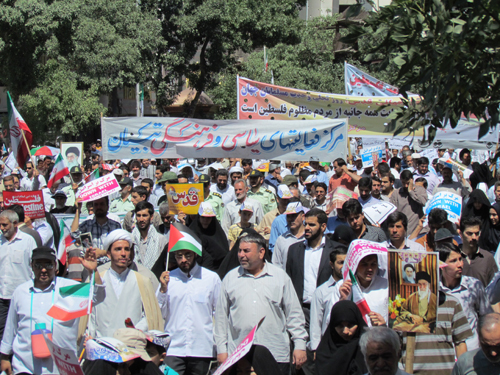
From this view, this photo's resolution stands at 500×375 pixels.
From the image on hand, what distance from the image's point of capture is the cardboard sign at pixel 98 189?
6994 millimetres

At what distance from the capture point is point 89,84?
25.9m

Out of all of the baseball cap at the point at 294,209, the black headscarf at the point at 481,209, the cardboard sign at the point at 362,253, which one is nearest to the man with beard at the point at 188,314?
the cardboard sign at the point at 362,253

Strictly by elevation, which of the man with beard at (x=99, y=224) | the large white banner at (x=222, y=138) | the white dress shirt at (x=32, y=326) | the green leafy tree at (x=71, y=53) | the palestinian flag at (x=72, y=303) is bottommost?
the white dress shirt at (x=32, y=326)

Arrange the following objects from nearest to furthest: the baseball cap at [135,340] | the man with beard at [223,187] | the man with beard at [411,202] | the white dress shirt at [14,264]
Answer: the baseball cap at [135,340]
the white dress shirt at [14,264]
the man with beard at [411,202]
the man with beard at [223,187]

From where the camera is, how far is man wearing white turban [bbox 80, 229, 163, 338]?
4.86 m

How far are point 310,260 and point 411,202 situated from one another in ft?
11.6

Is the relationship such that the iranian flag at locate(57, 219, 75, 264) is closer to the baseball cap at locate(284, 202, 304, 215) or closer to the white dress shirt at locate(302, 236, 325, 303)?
the baseball cap at locate(284, 202, 304, 215)

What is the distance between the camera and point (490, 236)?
7418 millimetres

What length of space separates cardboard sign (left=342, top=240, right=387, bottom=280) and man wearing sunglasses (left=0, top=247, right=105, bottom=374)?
2.02 meters

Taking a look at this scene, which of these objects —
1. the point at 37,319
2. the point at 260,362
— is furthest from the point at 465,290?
the point at 37,319

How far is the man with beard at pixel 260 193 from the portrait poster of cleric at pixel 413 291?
492 centimetres

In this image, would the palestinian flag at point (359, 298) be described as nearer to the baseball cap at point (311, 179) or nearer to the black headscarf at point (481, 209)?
the black headscarf at point (481, 209)

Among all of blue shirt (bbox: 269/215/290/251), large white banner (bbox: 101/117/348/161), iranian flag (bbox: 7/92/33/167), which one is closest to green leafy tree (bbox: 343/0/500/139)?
blue shirt (bbox: 269/215/290/251)

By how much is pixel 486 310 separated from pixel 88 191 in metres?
4.51
